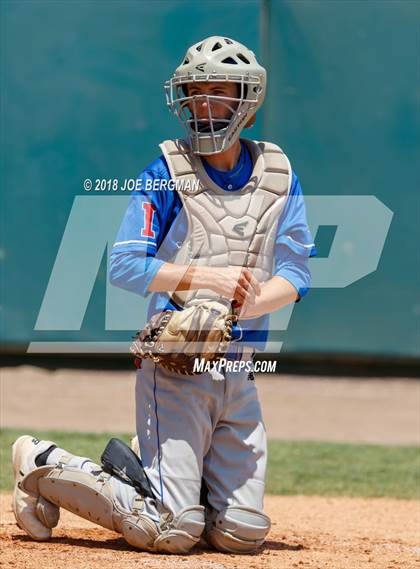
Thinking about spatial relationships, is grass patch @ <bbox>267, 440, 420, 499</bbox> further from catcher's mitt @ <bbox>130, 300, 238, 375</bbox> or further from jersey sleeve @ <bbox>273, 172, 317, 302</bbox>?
catcher's mitt @ <bbox>130, 300, 238, 375</bbox>

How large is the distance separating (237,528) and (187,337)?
2.25 ft

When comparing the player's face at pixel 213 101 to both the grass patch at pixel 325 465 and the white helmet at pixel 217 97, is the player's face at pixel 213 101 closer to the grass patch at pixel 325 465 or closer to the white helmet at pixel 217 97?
the white helmet at pixel 217 97

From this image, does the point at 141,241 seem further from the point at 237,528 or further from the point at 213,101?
the point at 237,528

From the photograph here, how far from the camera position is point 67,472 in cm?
399

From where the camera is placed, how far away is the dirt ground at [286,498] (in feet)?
12.7

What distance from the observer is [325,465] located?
6.45 meters

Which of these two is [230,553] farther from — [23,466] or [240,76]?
[240,76]

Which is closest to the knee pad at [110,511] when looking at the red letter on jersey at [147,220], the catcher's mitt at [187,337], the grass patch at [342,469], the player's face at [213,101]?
the catcher's mitt at [187,337]

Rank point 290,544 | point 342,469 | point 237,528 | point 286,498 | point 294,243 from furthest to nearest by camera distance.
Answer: point 342,469
point 286,498
point 290,544
point 294,243
point 237,528

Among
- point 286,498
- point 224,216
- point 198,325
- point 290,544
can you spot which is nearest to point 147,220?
point 224,216

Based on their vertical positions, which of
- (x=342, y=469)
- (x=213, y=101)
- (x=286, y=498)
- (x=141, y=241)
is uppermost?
(x=213, y=101)

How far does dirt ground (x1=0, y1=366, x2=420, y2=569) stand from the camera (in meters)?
3.86

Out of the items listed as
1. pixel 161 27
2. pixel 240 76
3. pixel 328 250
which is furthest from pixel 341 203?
pixel 240 76

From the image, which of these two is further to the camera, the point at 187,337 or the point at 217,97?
the point at 217,97
